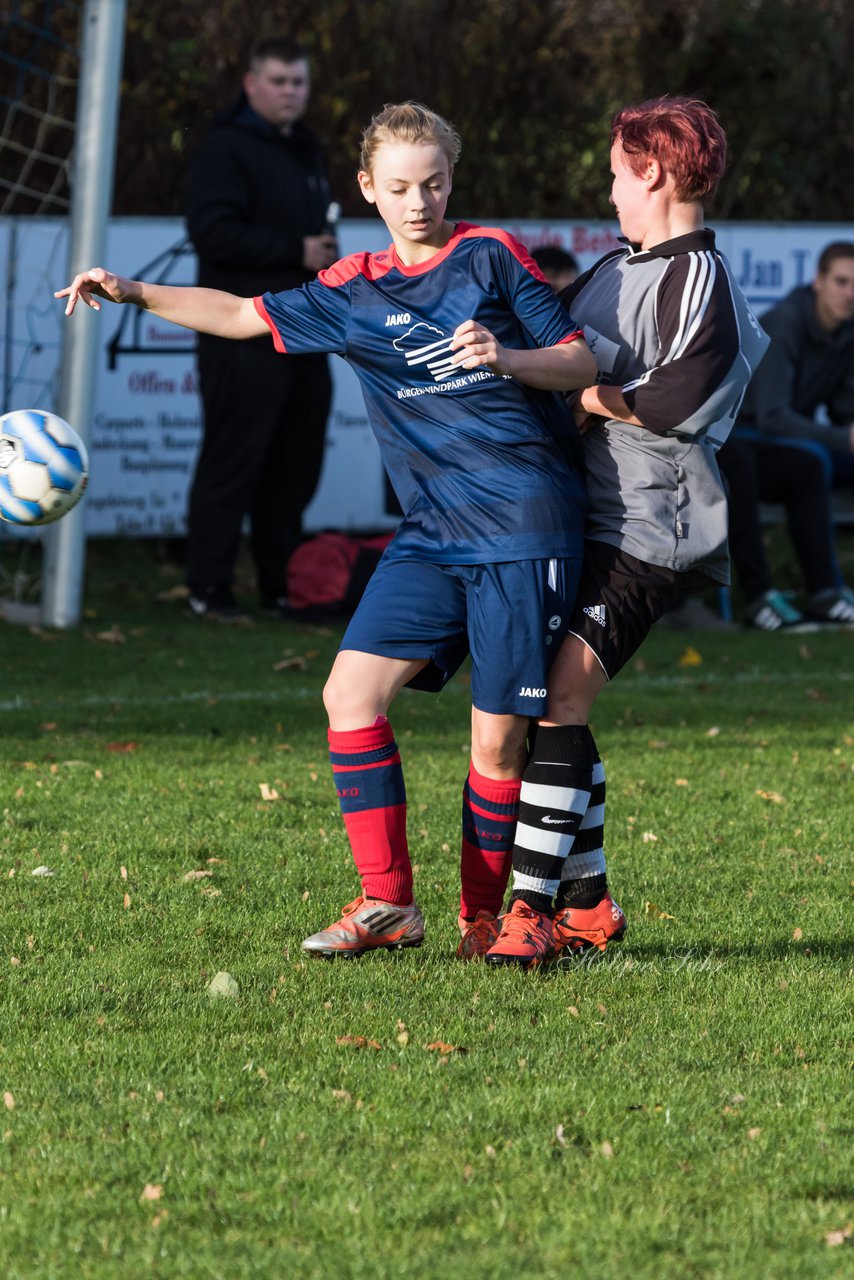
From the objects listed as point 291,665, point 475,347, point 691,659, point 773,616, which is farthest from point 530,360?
point 773,616

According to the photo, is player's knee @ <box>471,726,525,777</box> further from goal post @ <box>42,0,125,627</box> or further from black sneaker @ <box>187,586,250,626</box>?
black sneaker @ <box>187,586,250,626</box>

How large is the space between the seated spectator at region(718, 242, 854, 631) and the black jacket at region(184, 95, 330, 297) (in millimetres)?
2607

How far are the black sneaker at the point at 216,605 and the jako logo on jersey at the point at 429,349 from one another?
5873mm

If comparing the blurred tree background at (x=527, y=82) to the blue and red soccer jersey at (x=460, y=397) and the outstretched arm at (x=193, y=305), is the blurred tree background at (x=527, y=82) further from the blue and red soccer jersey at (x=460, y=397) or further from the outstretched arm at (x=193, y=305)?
the blue and red soccer jersey at (x=460, y=397)

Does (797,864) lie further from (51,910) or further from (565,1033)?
(51,910)

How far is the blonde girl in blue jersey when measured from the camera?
3.63m

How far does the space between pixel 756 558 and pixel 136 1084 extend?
7171 millimetres

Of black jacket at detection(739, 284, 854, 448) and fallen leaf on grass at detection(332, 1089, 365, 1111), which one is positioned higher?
black jacket at detection(739, 284, 854, 448)

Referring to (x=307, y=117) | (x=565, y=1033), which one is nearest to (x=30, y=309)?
(x=307, y=117)

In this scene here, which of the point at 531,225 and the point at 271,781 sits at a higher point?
the point at 531,225

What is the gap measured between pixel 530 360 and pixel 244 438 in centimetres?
609

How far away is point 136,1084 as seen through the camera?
3025 mm

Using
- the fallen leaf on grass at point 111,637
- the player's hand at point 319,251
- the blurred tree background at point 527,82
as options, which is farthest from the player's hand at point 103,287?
the blurred tree background at point 527,82

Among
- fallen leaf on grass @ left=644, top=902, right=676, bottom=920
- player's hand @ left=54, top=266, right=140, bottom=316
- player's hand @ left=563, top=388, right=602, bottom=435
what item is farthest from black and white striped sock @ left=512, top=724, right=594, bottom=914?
player's hand @ left=54, top=266, right=140, bottom=316
